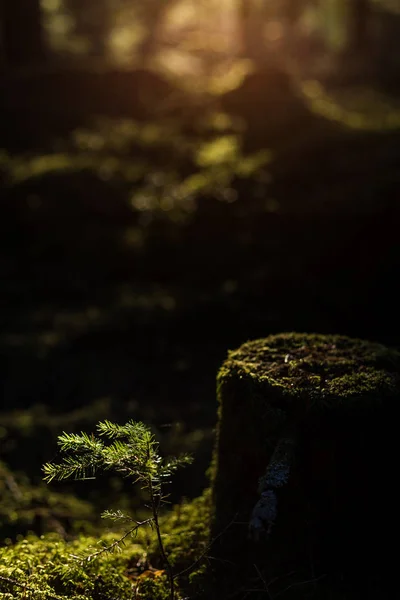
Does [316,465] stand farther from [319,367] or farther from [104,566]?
[104,566]

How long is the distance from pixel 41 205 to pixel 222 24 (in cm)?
4495

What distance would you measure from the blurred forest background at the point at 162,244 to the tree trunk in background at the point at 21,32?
287 mm

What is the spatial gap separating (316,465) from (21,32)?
16.2m

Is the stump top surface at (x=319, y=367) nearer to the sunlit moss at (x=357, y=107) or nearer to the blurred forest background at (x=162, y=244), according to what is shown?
the blurred forest background at (x=162, y=244)

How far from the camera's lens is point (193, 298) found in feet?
28.8

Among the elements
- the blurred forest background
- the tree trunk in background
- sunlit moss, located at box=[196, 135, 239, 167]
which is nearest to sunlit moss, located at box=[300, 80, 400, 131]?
the blurred forest background

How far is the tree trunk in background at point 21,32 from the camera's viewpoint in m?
16.3

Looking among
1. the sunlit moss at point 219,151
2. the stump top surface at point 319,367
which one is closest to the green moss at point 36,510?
the stump top surface at point 319,367

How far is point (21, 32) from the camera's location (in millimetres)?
16906

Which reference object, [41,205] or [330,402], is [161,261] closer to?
[41,205]

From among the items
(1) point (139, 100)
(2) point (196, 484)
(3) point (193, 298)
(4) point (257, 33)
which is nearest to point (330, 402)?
(2) point (196, 484)

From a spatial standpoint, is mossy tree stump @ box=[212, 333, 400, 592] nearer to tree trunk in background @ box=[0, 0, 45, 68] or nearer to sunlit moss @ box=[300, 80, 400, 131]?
sunlit moss @ box=[300, 80, 400, 131]

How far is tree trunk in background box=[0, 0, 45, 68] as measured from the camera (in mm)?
16297

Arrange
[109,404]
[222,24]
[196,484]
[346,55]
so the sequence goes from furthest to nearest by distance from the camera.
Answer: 1. [222,24]
2. [346,55]
3. [109,404]
4. [196,484]
